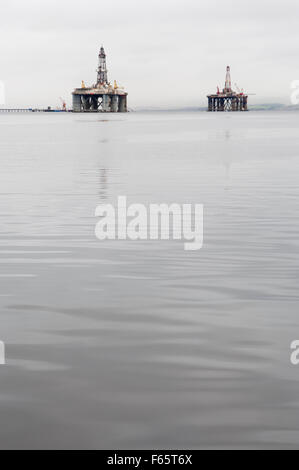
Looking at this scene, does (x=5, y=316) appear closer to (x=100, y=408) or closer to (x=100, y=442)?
(x=100, y=408)

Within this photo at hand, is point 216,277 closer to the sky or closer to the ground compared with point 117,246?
closer to the ground

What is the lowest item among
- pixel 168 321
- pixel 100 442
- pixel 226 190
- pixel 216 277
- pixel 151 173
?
pixel 100 442

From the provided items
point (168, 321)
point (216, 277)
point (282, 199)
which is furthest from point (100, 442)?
point (282, 199)

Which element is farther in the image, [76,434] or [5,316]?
[5,316]

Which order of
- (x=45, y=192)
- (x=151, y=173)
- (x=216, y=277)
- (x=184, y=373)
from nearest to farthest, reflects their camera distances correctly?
(x=184, y=373) → (x=216, y=277) → (x=45, y=192) → (x=151, y=173)

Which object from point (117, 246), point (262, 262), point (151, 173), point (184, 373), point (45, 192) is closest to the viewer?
point (184, 373)

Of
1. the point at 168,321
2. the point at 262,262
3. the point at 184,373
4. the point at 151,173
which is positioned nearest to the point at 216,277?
the point at 262,262

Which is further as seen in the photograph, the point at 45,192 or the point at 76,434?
the point at 45,192

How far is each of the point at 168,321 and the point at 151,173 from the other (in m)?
26.8

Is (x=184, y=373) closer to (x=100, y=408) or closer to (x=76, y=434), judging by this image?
(x=100, y=408)

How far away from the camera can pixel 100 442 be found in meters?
6.23

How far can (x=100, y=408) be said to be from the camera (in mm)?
6926

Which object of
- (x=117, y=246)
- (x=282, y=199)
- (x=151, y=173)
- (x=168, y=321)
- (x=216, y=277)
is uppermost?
(x=151, y=173)

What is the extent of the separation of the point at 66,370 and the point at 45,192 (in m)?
20.1
